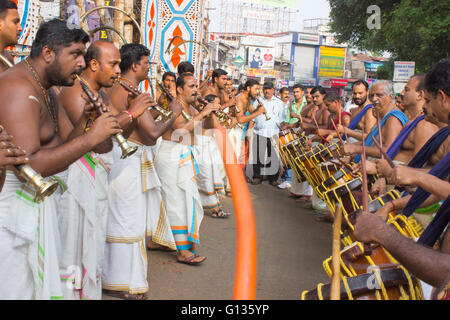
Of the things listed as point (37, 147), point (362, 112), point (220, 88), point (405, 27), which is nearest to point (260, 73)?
point (405, 27)

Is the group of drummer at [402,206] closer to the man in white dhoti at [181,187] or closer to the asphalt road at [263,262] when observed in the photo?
the asphalt road at [263,262]

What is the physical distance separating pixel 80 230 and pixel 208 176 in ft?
12.4

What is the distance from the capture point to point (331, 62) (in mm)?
55812

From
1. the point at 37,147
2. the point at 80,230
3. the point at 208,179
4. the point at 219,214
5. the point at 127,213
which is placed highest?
the point at 37,147

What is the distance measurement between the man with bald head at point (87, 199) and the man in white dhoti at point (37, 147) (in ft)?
1.27

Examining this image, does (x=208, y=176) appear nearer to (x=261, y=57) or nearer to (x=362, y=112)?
(x=362, y=112)

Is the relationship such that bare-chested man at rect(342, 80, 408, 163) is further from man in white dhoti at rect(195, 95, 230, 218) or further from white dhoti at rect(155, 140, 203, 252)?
man in white dhoti at rect(195, 95, 230, 218)

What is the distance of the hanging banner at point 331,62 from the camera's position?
5531 cm

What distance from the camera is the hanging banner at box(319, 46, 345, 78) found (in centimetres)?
5531

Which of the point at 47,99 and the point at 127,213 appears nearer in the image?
the point at 47,99

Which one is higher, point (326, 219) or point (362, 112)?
point (362, 112)

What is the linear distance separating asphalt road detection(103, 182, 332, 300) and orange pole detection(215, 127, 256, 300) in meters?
2.86

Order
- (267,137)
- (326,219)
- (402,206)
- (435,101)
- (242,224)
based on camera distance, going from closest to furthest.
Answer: (242,224), (435,101), (402,206), (326,219), (267,137)

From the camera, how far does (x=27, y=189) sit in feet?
7.61
